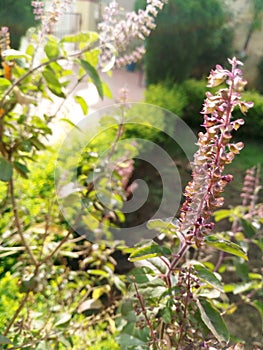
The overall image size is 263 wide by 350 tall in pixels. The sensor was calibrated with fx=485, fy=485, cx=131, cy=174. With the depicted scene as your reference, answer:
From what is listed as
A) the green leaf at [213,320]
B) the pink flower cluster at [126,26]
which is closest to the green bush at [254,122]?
the pink flower cluster at [126,26]

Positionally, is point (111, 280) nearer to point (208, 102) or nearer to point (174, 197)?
point (174, 197)

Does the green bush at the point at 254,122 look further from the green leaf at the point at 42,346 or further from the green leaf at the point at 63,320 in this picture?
the green leaf at the point at 42,346

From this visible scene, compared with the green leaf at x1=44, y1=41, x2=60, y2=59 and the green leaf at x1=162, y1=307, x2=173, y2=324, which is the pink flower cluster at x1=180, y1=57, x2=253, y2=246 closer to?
the green leaf at x1=162, y1=307, x2=173, y2=324

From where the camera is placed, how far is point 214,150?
1.55 feet

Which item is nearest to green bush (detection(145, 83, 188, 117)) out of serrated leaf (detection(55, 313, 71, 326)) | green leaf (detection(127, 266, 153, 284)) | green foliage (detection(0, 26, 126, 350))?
green foliage (detection(0, 26, 126, 350))

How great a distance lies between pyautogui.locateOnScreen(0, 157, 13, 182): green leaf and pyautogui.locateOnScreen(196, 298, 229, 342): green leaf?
1.28 feet

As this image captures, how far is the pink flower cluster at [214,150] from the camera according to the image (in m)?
0.45

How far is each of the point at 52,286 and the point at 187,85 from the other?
4.56m

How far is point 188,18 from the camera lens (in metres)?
5.82

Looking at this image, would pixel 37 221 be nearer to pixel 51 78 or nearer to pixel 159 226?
pixel 51 78

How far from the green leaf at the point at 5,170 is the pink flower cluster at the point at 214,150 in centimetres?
42

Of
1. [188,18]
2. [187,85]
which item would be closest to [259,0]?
[188,18]

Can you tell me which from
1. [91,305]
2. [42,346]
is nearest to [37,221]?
[91,305]

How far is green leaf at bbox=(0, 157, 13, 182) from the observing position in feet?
2.73
